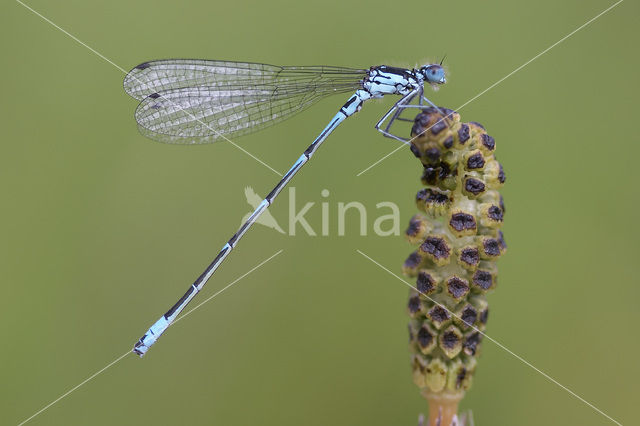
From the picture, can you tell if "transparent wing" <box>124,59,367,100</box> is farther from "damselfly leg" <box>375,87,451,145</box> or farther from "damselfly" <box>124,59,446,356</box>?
"damselfly leg" <box>375,87,451,145</box>

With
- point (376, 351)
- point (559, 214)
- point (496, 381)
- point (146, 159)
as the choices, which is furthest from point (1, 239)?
point (559, 214)

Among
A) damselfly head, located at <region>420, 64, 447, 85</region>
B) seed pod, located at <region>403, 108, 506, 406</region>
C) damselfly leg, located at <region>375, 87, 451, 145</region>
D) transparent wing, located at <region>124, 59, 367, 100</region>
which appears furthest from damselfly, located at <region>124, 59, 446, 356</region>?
seed pod, located at <region>403, 108, 506, 406</region>

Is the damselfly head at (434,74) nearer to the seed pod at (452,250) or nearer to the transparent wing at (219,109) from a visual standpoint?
the transparent wing at (219,109)

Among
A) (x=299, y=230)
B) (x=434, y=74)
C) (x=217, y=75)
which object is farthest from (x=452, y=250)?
(x=217, y=75)

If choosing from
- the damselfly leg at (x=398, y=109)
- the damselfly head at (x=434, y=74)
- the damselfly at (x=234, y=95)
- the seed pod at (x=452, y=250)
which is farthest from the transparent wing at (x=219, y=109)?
the seed pod at (x=452, y=250)

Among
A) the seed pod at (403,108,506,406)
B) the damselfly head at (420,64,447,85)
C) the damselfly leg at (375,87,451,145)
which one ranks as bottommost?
the seed pod at (403,108,506,406)

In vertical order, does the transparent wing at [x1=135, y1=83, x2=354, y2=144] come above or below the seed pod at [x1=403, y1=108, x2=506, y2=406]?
above

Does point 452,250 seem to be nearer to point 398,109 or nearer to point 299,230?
point 398,109
